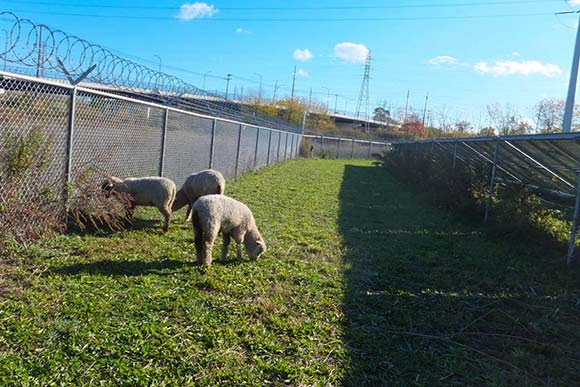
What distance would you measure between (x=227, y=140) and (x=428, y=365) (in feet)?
Answer: 36.0

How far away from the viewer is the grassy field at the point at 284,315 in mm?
3230

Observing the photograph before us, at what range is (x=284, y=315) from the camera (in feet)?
14.0

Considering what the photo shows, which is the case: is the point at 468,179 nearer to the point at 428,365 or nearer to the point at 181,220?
the point at 181,220

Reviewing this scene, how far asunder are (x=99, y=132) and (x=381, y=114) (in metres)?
76.0

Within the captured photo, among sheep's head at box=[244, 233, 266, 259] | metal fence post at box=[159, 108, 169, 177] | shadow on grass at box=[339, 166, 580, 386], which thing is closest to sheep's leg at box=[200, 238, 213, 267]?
sheep's head at box=[244, 233, 266, 259]

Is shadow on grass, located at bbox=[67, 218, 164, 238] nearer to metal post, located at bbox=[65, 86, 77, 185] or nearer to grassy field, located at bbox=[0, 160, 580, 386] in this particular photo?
grassy field, located at bbox=[0, 160, 580, 386]

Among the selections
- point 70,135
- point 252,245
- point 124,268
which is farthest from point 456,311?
point 70,135

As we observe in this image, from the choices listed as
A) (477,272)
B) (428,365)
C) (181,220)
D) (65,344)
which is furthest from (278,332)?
(181,220)

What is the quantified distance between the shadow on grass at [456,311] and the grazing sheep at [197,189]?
7.95ft

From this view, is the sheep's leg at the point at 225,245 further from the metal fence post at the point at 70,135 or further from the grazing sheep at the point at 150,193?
the metal fence post at the point at 70,135

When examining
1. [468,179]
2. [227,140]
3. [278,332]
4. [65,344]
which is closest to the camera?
[65,344]

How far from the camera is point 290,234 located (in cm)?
764

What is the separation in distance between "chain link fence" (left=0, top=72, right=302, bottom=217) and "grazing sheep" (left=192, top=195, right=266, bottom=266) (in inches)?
78.5

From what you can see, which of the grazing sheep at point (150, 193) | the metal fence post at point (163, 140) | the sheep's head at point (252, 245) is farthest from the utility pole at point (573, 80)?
the grazing sheep at point (150, 193)
